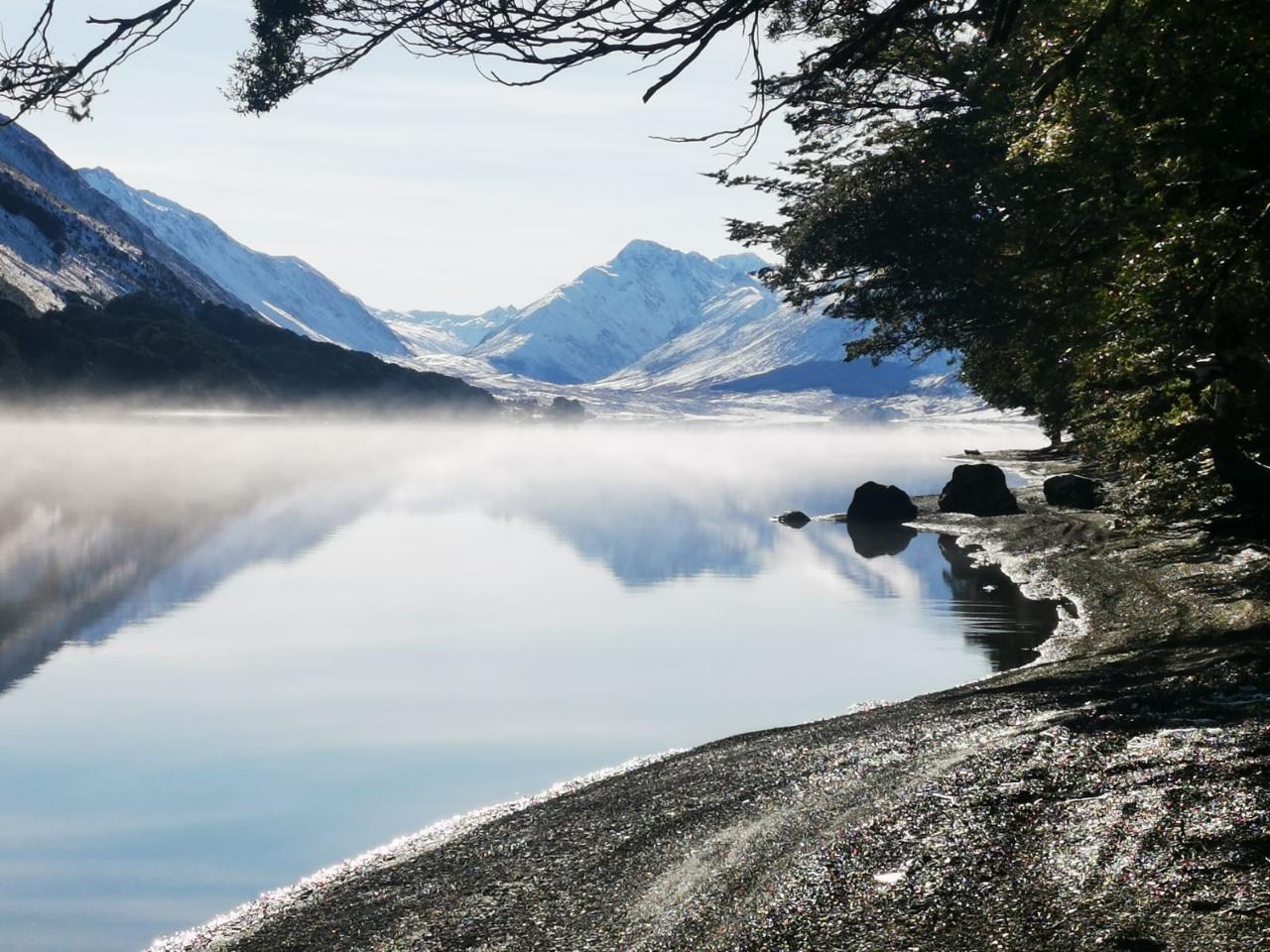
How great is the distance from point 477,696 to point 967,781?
38.8 feet

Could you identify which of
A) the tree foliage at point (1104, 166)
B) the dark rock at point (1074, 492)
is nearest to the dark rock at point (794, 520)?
the dark rock at point (1074, 492)

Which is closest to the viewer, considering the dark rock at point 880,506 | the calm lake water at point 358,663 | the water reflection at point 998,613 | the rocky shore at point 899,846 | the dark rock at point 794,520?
the rocky shore at point 899,846

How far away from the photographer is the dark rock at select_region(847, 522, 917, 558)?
40.4 metres

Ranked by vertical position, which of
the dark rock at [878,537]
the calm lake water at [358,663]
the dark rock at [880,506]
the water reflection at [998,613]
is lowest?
the calm lake water at [358,663]

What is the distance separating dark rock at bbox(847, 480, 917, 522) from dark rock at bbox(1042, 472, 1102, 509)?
5.71 metres

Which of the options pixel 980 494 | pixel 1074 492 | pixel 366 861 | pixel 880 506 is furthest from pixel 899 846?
pixel 880 506

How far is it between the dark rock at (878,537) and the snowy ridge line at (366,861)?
2645cm

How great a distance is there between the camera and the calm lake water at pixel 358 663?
1285 cm

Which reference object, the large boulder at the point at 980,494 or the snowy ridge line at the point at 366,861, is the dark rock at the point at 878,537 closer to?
the large boulder at the point at 980,494

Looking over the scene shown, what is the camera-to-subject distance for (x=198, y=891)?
11.3 m

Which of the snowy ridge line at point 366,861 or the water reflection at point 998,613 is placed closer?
the snowy ridge line at point 366,861

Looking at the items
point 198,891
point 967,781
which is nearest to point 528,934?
point 967,781

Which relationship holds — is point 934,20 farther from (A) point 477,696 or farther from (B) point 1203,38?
(A) point 477,696

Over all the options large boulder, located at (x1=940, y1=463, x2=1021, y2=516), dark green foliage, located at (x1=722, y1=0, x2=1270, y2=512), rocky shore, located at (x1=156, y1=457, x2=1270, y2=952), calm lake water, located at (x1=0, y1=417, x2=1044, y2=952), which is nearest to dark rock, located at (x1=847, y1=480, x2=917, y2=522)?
large boulder, located at (x1=940, y1=463, x2=1021, y2=516)
